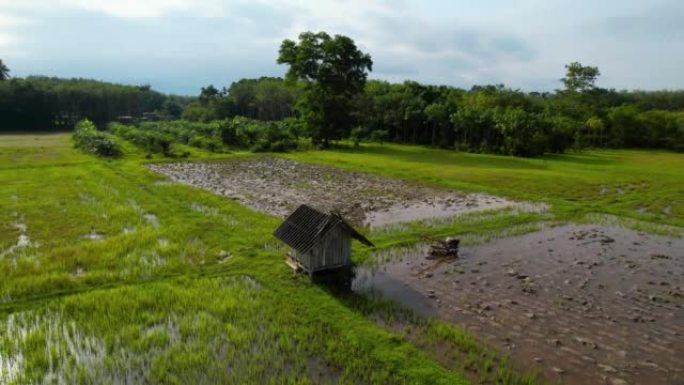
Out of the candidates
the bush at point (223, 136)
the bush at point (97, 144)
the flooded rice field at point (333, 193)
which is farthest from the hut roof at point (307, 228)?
the bush at point (223, 136)

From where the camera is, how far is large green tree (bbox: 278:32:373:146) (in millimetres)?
45406

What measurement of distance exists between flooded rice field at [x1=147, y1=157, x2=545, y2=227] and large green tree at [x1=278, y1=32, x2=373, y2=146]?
531 inches

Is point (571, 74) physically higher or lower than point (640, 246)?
higher

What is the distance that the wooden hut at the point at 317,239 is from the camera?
1173 centimetres

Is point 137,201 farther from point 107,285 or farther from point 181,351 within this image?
point 181,351

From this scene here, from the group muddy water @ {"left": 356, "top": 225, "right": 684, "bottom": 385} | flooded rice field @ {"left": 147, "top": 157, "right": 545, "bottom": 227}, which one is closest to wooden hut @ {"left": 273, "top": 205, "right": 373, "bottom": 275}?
muddy water @ {"left": 356, "top": 225, "right": 684, "bottom": 385}

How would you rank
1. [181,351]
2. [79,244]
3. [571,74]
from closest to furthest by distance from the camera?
[181,351] → [79,244] → [571,74]

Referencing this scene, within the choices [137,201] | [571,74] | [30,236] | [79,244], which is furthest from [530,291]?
[571,74]

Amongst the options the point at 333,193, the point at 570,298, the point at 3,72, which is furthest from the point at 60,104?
the point at 570,298

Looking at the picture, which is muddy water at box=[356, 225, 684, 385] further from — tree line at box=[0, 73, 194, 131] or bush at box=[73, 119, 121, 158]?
tree line at box=[0, 73, 194, 131]

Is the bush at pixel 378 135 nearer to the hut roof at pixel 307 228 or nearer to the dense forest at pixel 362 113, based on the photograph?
the dense forest at pixel 362 113

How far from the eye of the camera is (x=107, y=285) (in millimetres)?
11312

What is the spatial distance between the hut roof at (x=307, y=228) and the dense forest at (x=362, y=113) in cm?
3346

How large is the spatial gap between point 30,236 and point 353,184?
16.0 m
